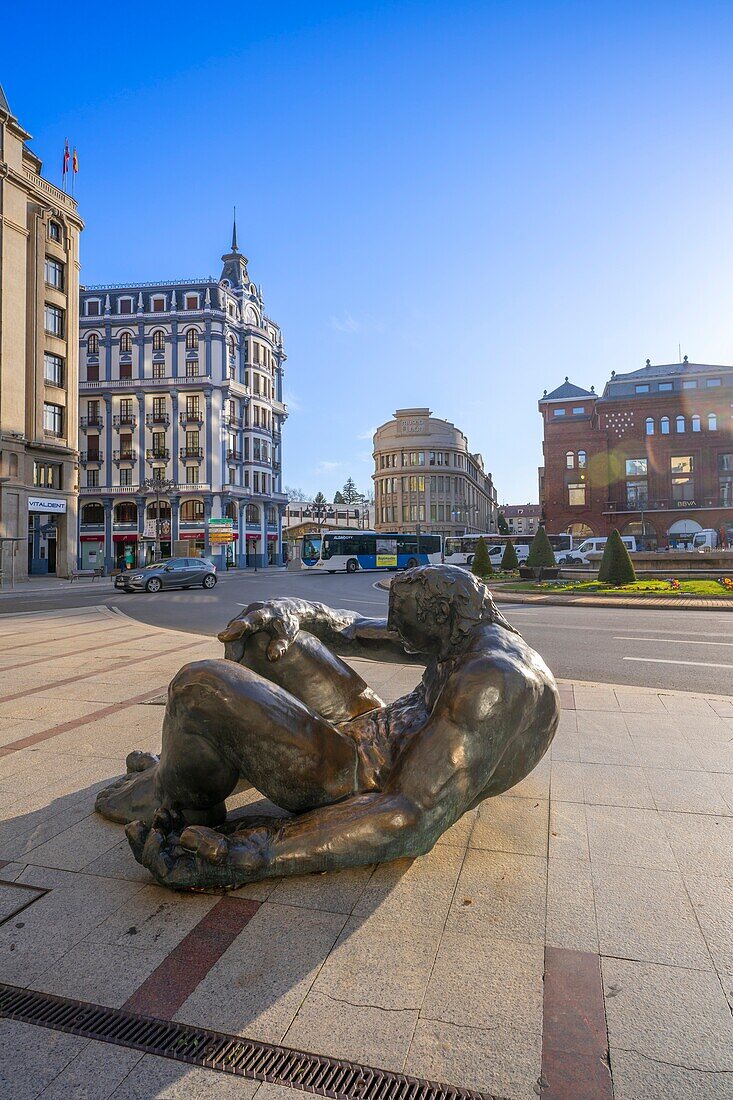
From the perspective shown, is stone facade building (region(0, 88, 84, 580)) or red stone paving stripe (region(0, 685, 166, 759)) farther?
stone facade building (region(0, 88, 84, 580))

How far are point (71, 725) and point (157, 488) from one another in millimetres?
43898

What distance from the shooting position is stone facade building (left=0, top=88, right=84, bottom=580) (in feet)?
94.2

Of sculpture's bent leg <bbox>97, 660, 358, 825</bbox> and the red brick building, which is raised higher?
the red brick building

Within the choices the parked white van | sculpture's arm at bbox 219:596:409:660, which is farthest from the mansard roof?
sculpture's arm at bbox 219:596:409:660

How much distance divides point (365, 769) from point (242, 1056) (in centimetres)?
93

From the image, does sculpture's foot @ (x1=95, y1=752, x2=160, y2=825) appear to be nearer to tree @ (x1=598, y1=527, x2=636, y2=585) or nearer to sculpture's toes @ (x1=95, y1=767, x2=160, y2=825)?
sculpture's toes @ (x1=95, y1=767, x2=160, y2=825)

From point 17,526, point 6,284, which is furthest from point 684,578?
point 6,284

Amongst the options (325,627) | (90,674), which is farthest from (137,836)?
(90,674)

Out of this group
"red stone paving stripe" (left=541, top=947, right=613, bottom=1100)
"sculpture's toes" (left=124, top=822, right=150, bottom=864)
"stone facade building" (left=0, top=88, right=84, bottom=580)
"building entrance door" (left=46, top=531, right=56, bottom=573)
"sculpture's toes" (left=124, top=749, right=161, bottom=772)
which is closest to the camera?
"red stone paving stripe" (left=541, top=947, right=613, bottom=1100)

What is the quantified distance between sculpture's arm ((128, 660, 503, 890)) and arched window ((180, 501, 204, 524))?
1962 inches

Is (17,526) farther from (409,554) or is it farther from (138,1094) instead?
(138,1094)

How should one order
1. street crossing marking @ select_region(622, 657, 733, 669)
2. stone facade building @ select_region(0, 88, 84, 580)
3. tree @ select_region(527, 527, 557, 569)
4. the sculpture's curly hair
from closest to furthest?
the sculpture's curly hair
street crossing marking @ select_region(622, 657, 733, 669)
stone facade building @ select_region(0, 88, 84, 580)
tree @ select_region(527, 527, 557, 569)

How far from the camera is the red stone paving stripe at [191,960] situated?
1.67m

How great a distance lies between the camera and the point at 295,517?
355 feet
